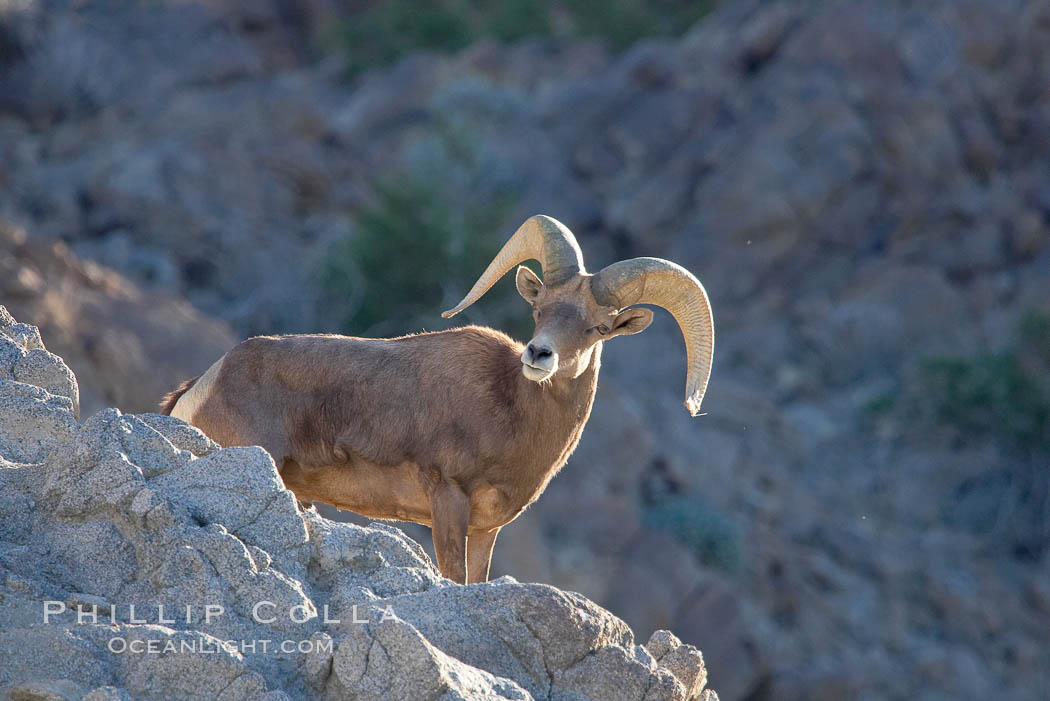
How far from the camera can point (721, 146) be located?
37.1 m

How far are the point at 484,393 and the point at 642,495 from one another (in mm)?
18331

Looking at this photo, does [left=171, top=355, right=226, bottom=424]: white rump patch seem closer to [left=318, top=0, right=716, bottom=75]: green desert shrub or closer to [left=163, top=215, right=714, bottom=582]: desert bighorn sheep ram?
[left=163, top=215, right=714, bottom=582]: desert bighorn sheep ram

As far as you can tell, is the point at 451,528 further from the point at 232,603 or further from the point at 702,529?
the point at 702,529

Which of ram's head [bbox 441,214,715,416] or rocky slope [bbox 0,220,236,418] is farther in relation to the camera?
rocky slope [bbox 0,220,236,418]

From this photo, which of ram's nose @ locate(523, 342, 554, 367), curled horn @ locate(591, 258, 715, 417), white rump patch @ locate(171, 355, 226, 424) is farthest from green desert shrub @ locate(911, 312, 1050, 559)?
white rump patch @ locate(171, 355, 226, 424)

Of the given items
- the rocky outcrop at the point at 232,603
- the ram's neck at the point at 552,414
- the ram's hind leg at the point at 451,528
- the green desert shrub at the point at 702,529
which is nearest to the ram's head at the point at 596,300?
the ram's neck at the point at 552,414

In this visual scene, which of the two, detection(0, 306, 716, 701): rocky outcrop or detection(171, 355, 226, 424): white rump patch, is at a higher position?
detection(0, 306, 716, 701): rocky outcrop

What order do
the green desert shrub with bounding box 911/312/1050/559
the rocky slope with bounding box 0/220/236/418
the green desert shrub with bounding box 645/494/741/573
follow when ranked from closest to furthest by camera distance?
the rocky slope with bounding box 0/220/236/418 → the green desert shrub with bounding box 645/494/741/573 → the green desert shrub with bounding box 911/312/1050/559

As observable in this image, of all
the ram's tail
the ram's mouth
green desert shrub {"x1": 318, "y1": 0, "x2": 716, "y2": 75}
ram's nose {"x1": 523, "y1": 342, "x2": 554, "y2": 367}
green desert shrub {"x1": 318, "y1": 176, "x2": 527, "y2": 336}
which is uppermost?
ram's nose {"x1": 523, "y1": 342, "x2": 554, "y2": 367}

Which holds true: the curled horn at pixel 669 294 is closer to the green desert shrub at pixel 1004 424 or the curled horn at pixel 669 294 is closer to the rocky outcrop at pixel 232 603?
the rocky outcrop at pixel 232 603

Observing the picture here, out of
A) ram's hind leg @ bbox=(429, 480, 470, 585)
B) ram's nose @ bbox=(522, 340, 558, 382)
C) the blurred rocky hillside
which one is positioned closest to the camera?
ram's nose @ bbox=(522, 340, 558, 382)

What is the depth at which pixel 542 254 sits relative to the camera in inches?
349

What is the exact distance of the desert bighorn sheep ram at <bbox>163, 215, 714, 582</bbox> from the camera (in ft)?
27.2

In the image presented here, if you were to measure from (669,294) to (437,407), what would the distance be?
5.44ft
